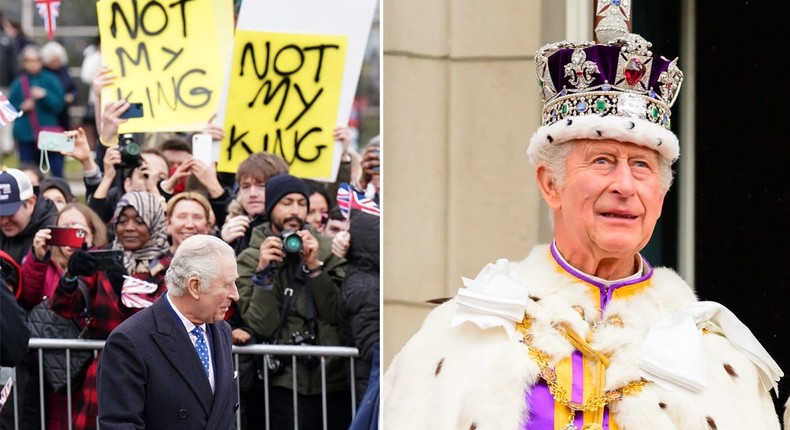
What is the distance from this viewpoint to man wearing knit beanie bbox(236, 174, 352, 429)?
5.71 meters

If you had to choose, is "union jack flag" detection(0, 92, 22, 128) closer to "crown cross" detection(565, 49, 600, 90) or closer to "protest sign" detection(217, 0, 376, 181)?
"protest sign" detection(217, 0, 376, 181)

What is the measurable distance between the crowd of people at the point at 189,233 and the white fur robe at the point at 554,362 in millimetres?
1561

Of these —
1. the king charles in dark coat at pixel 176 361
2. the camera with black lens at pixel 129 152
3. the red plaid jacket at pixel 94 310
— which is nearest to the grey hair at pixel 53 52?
the camera with black lens at pixel 129 152

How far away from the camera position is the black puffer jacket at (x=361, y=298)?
5758 mm

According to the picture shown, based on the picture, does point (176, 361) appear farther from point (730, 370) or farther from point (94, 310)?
point (730, 370)

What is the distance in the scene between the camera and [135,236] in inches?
227

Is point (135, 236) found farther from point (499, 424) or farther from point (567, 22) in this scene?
point (499, 424)

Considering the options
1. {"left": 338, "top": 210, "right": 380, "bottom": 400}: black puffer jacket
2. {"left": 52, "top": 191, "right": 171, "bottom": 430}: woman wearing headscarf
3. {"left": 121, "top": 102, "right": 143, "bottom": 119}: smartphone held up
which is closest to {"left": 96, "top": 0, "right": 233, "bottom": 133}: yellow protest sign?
{"left": 121, "top": 102, "right": 143, "bottom": 119}: smartphone held up

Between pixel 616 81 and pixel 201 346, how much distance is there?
6.32 feet

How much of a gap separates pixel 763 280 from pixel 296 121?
2199 millimetres

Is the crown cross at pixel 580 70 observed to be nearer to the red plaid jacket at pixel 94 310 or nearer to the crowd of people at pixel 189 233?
the crowd of people at pixel 189 233

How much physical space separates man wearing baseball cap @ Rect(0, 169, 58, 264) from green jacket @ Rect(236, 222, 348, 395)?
86 centimetres

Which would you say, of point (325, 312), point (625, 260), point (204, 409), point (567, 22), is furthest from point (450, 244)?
point (625, 260)

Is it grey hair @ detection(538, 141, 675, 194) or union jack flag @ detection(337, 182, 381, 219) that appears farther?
union jack flag @ detection(337, 182, 381, 219)
